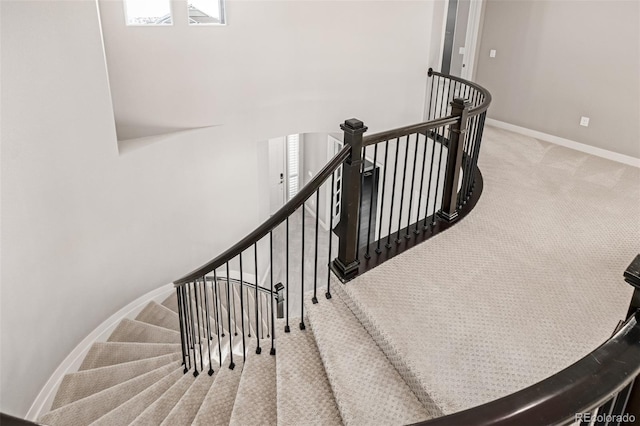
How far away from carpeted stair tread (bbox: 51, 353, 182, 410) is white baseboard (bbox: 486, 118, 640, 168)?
5.38 meters

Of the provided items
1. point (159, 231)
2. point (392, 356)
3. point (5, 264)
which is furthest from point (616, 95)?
point (5, 264)

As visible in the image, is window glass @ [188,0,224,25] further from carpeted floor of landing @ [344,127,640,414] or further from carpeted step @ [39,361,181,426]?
carpeted step @ [39,361,181,426]

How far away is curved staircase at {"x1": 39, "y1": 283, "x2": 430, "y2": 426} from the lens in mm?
2217

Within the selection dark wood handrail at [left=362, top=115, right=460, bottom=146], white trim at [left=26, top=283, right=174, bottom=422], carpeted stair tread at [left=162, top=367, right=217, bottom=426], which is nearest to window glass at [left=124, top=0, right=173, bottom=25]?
white trim at [left=26, top=283, right=174, bottom=422]

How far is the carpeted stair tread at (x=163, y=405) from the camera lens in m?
2.97

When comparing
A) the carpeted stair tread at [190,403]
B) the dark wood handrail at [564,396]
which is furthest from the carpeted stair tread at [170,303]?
the dark wood handrail at [564,396]

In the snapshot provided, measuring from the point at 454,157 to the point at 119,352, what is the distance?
361 centimetres

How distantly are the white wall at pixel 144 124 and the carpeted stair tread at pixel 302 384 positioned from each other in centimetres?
213

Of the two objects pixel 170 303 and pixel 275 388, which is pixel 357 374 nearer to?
pixel 275 388

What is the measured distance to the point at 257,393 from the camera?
2.57m

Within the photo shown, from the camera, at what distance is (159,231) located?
523 centimetres

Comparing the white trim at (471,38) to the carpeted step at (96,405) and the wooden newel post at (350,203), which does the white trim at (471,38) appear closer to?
the wooden newel post at (350,203)

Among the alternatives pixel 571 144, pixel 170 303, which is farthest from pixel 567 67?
pixel 170 303

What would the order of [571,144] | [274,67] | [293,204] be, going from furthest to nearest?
[571,144]
[274,67]
[293,204]
